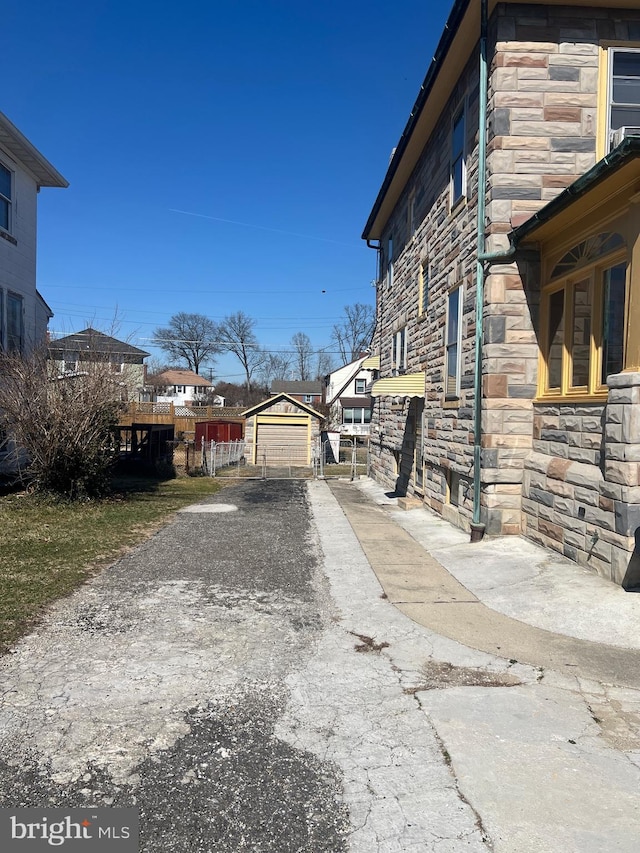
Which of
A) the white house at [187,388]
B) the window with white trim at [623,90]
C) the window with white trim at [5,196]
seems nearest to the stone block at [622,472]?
the window with white trim at [623,90]

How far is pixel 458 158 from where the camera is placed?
34.5 ft

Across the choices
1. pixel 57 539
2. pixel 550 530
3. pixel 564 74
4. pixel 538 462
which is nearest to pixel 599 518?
pixel 550 530

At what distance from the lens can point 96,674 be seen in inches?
167

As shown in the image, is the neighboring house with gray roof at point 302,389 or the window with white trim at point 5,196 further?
the neighboring house with gray roof at point 302,389

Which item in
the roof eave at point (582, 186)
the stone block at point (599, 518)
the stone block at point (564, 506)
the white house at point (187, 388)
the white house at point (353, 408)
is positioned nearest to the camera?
the roof eave at point (582, 186)

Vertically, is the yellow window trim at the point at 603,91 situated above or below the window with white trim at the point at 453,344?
above

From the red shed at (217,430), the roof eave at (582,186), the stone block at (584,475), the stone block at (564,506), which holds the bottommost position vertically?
the red shed at (217,430)

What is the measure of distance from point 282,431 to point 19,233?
16.1 m

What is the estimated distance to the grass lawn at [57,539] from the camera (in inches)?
233

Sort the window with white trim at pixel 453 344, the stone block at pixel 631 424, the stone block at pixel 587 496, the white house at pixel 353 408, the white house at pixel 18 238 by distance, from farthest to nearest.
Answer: the white house at pixel 353 408 < the white house at pixel 18 238 < the window with white trim at pixel 453 344 < the stone block at pixel 587 496 < the stone block at pixel 631 424

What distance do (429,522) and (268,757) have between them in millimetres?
8086

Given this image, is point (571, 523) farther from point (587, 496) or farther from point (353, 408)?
point (353, 408)

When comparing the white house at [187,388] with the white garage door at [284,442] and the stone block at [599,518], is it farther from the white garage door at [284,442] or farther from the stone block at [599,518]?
→ the stone block at [599,518]

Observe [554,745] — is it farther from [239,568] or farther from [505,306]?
[505,306]
